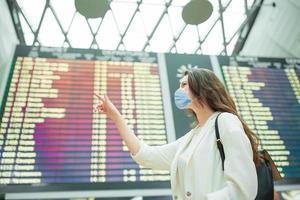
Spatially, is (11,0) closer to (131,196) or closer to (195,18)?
(195,18)

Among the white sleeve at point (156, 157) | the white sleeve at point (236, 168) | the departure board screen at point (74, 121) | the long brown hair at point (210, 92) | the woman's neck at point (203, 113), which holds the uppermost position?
the departure board screen at point (74, 121)

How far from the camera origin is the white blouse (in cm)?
177

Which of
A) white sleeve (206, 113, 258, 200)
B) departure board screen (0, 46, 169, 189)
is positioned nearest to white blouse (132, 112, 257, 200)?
white sleeve (206, 113, 258, 200)

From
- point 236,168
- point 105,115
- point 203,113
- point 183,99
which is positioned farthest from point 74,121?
point 236,168

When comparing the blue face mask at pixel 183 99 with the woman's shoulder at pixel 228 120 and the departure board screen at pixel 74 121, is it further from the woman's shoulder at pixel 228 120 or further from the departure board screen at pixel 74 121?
the departure board screen at pixel 74 121

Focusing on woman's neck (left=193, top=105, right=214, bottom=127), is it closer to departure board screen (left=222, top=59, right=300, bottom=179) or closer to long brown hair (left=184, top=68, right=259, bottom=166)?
long brown hair (left=184, top=68, right=259, bottom=166)

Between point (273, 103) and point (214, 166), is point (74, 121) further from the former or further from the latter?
point (273, 103)

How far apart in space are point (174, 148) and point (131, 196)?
4.94 ft

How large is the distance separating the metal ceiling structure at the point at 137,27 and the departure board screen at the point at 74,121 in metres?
4.12

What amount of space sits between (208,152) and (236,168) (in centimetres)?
27

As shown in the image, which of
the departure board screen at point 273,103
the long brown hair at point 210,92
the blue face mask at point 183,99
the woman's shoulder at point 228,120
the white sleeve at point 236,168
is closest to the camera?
the white sleeve at point 236,168

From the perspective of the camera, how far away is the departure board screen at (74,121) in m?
3.98

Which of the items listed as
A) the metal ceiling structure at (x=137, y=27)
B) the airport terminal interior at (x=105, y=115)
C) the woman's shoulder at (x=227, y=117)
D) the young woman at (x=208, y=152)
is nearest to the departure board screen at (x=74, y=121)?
the airport terminal interior at (x=105, y=115)

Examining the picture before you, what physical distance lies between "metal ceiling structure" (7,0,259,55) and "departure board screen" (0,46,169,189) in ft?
13.5
